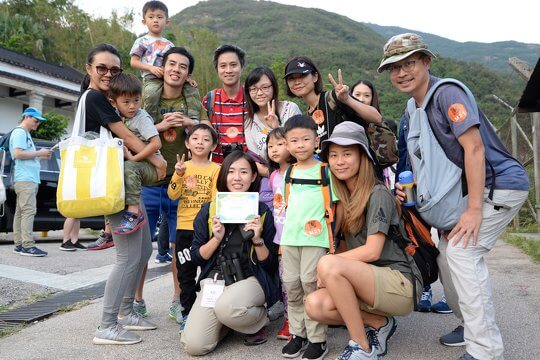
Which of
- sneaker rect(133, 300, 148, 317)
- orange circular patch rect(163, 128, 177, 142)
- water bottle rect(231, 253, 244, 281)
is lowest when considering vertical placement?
sneaker rect(133, 300, 148, 317)

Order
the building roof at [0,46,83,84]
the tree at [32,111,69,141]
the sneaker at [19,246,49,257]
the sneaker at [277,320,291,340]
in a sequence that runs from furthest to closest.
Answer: the building roof at [0,46,83,84], the tree at [32,111,69,141], the sneaker at [19,246,49,257], the sneaker at [277,320,291,340]

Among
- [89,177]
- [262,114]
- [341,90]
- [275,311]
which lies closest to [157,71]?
[262,114]

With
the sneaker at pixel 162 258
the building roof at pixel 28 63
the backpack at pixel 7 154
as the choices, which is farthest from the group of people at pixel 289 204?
the building roof at pixel 28 63

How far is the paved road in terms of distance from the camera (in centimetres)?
337

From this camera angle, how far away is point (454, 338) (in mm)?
3533

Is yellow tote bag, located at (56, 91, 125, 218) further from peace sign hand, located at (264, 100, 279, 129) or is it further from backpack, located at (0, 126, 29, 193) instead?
backpack, located at (0, 126, 29, 193)

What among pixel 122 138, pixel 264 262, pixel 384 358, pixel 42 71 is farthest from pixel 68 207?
pixel 42 71

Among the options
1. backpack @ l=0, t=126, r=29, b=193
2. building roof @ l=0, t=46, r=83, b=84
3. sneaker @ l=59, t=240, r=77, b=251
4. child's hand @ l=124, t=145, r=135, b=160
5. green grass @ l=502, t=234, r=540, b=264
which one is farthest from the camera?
building roof @ l=0, t=46, r=83, b=84

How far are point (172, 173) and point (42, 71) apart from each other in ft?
64.9

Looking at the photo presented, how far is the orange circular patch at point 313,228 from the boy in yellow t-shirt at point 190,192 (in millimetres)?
919

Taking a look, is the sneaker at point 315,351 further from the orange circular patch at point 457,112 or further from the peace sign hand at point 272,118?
the peace sign hand at point 272,118

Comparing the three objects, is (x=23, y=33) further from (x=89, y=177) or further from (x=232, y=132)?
(x=89, y=177)

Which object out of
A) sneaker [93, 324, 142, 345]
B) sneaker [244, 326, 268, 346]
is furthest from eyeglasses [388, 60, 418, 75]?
sneaker [93, 324, 142, 345]

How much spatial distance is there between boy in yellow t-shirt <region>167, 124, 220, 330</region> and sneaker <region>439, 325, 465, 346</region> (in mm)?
1833
